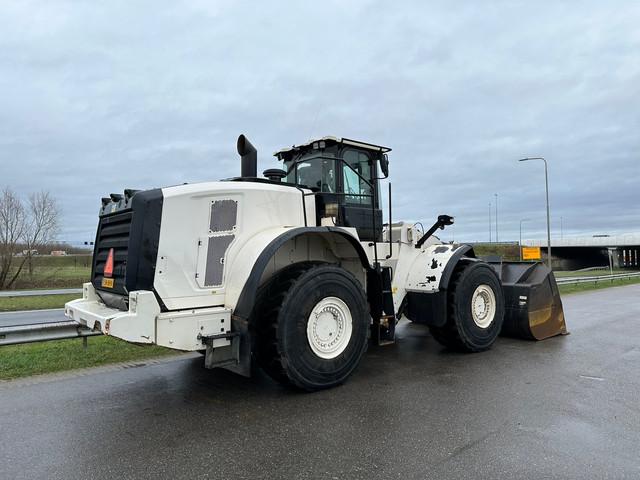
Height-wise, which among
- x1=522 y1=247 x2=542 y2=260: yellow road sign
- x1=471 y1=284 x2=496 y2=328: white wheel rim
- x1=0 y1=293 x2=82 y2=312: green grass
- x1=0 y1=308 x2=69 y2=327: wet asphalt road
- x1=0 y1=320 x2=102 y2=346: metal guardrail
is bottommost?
x1=0 y1=308 x2=69 y2=327: wet asphalt road

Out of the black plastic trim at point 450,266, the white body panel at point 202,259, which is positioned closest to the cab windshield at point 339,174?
the white body panel at point 202,259

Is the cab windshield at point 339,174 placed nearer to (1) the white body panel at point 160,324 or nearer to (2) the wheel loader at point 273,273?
(2) the wheel loader at point 273,273

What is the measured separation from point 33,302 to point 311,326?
1756 centimetres

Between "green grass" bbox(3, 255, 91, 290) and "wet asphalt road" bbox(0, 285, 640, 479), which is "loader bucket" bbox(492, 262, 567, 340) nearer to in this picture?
"wet asphalt road" bbox(0, 285, 640, 479)

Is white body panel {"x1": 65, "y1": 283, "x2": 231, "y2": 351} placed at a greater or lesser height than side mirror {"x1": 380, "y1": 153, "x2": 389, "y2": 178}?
lesser

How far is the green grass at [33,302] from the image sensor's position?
1689 centimetres

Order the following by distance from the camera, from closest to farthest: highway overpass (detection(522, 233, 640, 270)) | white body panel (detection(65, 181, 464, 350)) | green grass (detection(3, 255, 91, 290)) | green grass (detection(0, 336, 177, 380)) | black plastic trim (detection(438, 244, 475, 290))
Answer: white body panel (detection(65, 181, 464, 350)) < green grass (detection(0, 336, 177, 380)) < black plastic trim (detection(438, 244, 475, 290)) < green grass (detection(3, 255, 91, 290)) < highway overpass (detection(522, 233, 640, 270))

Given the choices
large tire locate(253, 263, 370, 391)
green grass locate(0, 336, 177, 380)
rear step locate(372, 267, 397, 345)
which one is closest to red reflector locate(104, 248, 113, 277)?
green grass locate(0, 336, 177, 380)

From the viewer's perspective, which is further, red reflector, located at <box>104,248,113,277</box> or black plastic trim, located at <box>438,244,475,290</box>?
black plastic trim, located at <box>438,244,475,290</box>

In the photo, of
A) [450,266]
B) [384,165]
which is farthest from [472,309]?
[384,165]

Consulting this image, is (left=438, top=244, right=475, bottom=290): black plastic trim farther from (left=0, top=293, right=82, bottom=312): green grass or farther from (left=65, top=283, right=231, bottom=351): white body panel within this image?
(left=0, top=293, right=82, bottom=312): green grass

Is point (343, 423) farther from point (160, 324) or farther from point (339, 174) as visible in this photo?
point (339, 174)

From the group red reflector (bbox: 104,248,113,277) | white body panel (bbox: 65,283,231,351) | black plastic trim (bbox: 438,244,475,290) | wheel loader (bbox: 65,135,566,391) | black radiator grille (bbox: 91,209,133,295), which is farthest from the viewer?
black plastic trim (bbox: 438,244,475,290)

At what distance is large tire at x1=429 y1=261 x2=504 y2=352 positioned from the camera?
6.73m
